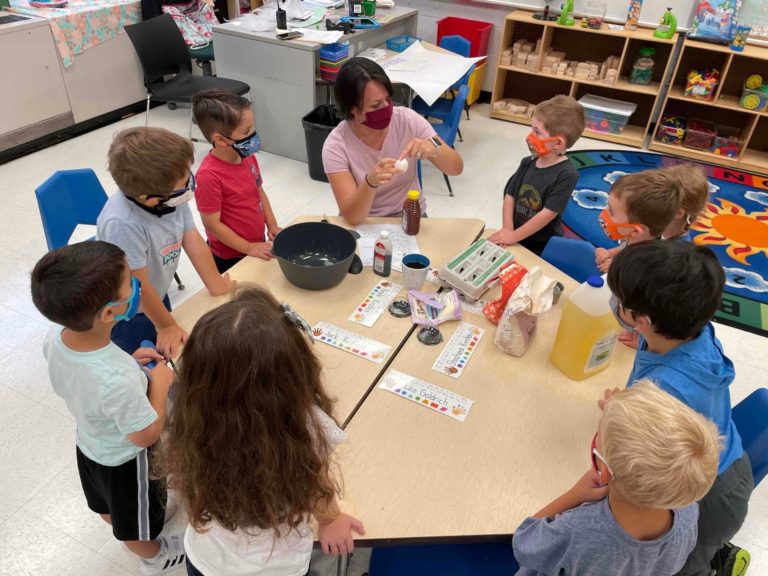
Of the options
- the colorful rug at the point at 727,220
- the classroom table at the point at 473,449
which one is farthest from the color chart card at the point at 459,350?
the colorful rug at the point at 727,220

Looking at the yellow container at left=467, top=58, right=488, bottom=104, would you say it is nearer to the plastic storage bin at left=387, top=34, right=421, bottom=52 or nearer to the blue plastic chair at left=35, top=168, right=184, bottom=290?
the plastic storage bin at left=387, top=34, right=421, bottom=52

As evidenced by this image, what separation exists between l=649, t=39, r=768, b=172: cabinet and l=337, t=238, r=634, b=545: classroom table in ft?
13.0

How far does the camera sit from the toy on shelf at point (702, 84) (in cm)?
469

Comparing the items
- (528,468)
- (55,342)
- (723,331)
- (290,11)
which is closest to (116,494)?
(55,342)

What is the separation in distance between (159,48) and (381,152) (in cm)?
303

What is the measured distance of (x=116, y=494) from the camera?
153cm

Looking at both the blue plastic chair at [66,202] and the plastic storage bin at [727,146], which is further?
the plastic storage bin at [727,146]

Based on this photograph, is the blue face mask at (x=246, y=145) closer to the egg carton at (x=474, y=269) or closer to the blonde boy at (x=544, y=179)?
the egg carton at (x=474, y=269)

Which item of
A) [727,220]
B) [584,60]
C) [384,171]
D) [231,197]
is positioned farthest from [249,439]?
[584,60]

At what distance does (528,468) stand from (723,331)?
7.50 feet

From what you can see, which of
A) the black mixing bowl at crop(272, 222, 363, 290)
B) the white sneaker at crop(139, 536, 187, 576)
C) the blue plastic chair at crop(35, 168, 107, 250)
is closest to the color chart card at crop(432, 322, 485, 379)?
the black mixing bowl at crop(272, 222, 363, 290)

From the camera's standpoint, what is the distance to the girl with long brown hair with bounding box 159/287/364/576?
99 centimetres

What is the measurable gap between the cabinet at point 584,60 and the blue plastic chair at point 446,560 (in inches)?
180

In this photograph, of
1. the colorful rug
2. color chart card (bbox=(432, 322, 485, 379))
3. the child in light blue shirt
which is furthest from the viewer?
the colorful rug
